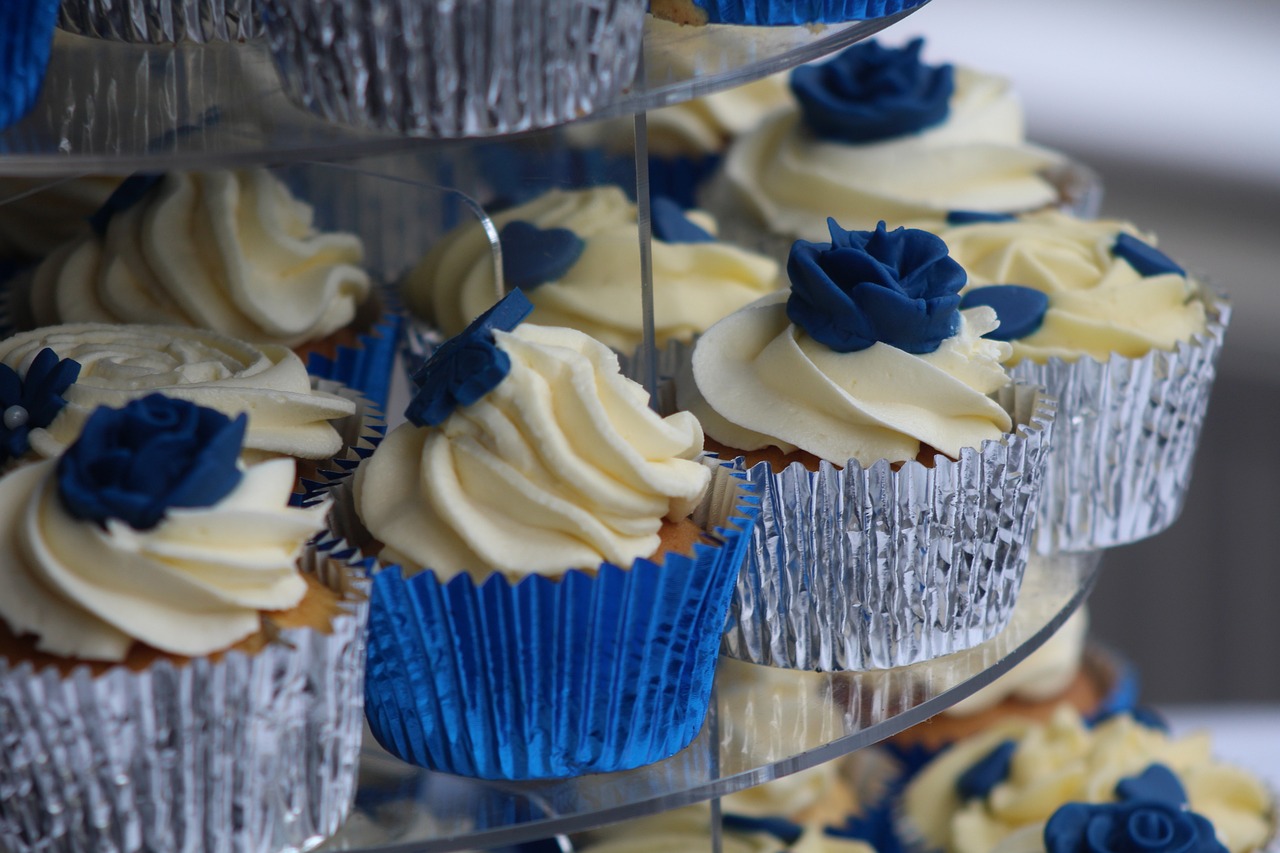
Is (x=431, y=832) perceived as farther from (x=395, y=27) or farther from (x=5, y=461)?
(x=395, y=27)

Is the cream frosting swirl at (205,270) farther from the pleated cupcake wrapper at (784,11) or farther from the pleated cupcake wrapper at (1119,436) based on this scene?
the pleated cupcake wrapper at (1119,436)

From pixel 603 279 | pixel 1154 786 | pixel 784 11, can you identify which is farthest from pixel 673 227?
pixel 1154 786

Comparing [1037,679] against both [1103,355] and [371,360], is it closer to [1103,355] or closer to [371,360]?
[1103,355]

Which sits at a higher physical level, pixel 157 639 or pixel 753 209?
pixel 157 639

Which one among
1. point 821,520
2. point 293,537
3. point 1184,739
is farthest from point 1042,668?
point 293,537

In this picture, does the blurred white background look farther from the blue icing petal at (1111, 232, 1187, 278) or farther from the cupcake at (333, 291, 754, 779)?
the cupcake at (333, 291, 754, 779)

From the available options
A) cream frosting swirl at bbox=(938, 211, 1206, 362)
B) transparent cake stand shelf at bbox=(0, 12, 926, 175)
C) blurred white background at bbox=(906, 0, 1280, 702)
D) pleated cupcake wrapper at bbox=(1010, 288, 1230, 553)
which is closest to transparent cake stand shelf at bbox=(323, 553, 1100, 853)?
pleated cupcake wrapper at bbox=(1010, 288, 1230, 553)

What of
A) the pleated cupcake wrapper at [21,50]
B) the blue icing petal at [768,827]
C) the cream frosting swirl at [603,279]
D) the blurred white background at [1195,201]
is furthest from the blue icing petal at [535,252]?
the blurred white background at [1195,201]
